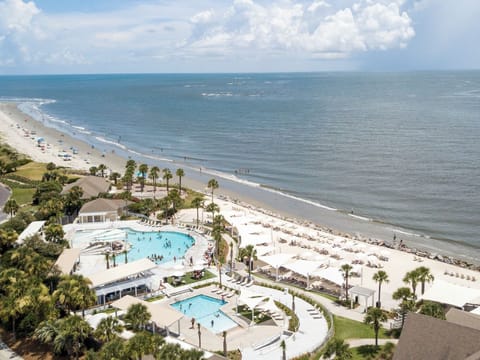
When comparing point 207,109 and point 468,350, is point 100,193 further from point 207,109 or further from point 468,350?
point 207,109

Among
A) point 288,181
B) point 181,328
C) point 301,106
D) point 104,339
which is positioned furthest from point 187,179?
point 301,106

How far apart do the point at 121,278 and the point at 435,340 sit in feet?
88.2

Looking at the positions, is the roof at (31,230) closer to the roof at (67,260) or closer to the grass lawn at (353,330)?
the roof at (67,260)

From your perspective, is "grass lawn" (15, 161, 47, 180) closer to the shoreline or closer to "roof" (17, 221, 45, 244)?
the shoreline

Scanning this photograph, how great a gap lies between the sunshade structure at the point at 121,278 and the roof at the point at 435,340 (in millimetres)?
24430

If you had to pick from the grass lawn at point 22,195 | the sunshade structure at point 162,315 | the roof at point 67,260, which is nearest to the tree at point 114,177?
the grass lawn at point 22,195

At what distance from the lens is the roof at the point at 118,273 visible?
42.0 meters

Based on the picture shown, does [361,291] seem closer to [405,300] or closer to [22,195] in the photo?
[405,300]

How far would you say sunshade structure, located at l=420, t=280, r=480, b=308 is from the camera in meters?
38.7

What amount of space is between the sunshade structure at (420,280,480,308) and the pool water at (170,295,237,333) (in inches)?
659

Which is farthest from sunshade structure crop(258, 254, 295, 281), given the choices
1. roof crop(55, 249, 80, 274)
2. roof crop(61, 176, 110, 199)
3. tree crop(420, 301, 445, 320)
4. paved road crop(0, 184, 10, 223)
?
paved road crop(0, 184, 10, 223)

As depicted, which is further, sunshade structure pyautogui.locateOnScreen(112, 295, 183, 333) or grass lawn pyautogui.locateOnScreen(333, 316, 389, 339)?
grass lawn pyautogui.locateOnScreen(333, 316, 389, 339)

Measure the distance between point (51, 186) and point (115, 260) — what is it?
25.9m

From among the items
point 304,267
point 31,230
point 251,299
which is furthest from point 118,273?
point 304,267
